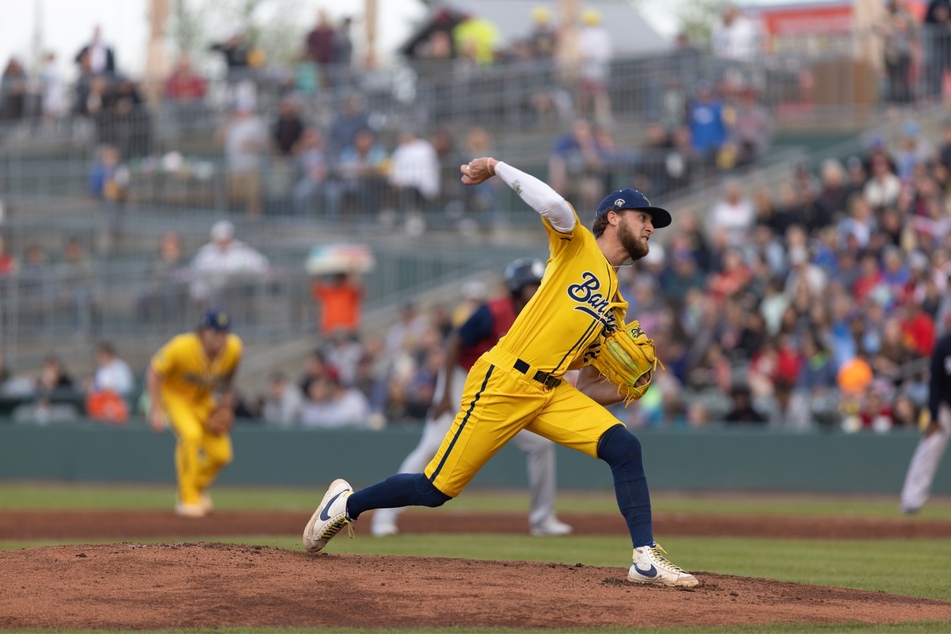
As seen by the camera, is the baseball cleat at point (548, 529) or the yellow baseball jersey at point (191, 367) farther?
the yellow baseball jersey at point (191, 367)

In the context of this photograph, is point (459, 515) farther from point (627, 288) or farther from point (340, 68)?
point (340, 68)

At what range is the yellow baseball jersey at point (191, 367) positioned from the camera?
14.7 meters

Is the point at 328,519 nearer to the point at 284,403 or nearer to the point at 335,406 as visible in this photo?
the point at 335,406

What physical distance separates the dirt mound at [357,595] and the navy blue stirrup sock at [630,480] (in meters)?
0.33

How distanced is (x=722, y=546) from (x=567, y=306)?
16.1 ft

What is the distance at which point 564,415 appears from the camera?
8.39 meters

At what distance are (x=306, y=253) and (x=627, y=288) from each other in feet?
19.2

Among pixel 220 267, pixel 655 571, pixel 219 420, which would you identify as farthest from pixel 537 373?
pixel 220 267

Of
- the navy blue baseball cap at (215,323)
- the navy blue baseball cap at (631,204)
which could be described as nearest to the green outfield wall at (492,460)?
the navy blue baseball cap at (215,323)

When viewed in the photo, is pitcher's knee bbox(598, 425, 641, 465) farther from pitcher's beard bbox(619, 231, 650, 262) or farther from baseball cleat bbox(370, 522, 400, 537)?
baseball cleat bbox(370, 522, 400, 537)

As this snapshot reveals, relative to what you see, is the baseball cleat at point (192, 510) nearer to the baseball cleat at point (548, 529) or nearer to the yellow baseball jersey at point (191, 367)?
the yellow baseball jersey at point (191, 367)

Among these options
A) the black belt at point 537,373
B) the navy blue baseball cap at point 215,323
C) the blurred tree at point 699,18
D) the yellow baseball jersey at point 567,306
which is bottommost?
the navy blue baseball cap at point 215,323

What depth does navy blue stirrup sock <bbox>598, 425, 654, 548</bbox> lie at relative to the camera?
324 inches

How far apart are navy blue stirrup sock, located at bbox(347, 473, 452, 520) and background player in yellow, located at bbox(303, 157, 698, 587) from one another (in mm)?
12
